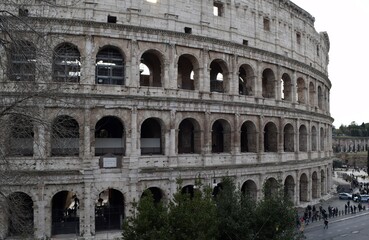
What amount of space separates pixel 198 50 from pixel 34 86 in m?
15.6

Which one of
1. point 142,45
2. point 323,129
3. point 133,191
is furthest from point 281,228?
point 323,129

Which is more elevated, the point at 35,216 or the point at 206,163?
the point at 206,163

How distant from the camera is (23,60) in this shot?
9.20 m

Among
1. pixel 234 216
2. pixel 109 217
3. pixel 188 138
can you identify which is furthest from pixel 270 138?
pixel 234 216

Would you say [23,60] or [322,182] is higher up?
[23,60]

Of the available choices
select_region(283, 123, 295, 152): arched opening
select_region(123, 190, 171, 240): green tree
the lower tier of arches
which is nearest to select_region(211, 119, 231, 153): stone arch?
the lower tier of arches

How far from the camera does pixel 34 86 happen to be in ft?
32.8

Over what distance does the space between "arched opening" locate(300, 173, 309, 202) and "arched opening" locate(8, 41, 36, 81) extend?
2702 centimetres

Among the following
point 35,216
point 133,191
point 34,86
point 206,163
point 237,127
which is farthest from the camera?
point 237,127

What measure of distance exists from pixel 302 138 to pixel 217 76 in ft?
31.0

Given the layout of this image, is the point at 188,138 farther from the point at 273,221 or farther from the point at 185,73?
the point at 273,221

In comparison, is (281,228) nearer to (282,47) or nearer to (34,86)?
(34,86)

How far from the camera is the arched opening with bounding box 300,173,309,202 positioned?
106 ft

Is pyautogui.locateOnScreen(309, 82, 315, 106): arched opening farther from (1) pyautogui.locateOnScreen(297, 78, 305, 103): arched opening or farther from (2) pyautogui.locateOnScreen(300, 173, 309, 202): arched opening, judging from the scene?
(2) pyautogui.locateOnScreen(300, 173, 309, 202): arched opening
